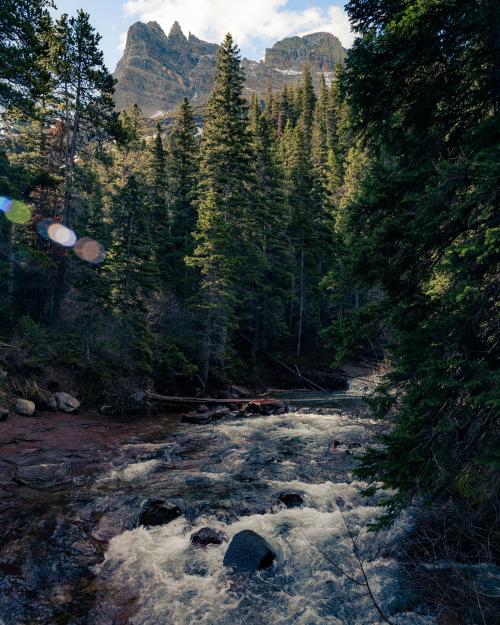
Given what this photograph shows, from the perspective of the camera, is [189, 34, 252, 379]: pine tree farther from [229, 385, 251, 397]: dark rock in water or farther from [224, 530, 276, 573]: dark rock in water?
[224, 530, 276, 573]: dark rock in water

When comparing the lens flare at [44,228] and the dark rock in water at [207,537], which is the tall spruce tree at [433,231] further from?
the lens flare at [44,228]

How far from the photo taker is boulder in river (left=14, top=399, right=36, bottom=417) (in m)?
14.9

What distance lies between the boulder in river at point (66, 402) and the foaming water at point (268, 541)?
19.6ft

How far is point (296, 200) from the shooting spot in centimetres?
4041

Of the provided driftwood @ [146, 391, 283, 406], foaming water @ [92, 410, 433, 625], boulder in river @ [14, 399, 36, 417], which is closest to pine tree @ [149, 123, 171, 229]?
driftwood @ [146, 391, 283, 406]

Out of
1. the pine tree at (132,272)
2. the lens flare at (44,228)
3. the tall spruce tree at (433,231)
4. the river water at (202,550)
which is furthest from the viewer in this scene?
the lens flare at (44,228)

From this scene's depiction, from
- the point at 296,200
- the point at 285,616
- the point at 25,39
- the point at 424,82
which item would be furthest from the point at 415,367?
the point at 296,200

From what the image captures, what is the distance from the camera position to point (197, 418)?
1836cm

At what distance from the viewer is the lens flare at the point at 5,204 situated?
60.6 ft

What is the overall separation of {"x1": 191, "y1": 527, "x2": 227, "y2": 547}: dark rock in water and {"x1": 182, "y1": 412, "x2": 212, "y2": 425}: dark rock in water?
10.5 m

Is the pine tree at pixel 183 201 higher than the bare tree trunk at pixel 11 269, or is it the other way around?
the pine tree at pixel 183 201

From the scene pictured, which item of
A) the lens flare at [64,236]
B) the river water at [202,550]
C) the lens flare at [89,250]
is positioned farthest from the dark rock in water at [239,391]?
the lens flare at [64,236]

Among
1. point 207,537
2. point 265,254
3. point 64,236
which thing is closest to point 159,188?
point 265,254

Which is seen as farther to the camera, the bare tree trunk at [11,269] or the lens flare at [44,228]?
the lens flare at [44,228]
